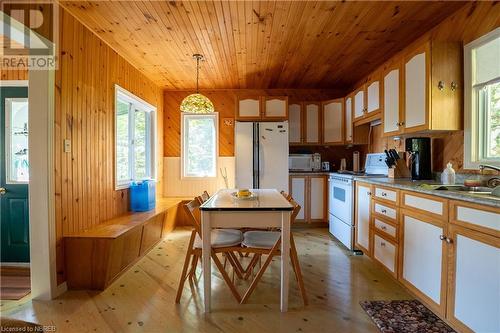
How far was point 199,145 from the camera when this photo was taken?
5.02 metres

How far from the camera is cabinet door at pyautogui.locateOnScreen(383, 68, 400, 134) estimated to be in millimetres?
2893

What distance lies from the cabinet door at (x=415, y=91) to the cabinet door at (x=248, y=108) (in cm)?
228

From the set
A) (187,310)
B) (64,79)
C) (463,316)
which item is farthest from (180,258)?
(463,316)

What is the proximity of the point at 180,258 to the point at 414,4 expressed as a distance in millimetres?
3398

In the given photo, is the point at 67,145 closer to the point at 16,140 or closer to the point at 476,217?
the point at 16,140

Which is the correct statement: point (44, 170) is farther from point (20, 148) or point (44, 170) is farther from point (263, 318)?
point (263, 318)

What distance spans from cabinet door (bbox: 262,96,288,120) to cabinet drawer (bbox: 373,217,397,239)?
232 cm

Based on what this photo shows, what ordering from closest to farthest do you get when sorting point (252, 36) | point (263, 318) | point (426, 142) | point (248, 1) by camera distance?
1. point (263, 318)
2. point (248, 1)
3. point (426, 142)
4. point (252, 36)

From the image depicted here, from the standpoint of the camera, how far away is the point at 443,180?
7.63 feet

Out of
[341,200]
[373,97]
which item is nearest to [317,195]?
[341,200]

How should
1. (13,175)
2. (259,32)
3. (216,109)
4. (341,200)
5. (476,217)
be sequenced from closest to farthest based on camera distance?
(476,217)
(259,32)
(13,175)
(341,200)
(216,109)

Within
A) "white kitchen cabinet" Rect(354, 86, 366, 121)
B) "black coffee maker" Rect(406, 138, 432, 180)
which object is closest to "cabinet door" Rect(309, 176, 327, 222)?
"white kitchen cabinet" Rect(354, 86, 366, 121)

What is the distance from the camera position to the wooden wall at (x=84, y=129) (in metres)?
2.29

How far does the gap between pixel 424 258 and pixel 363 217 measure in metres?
1.06
